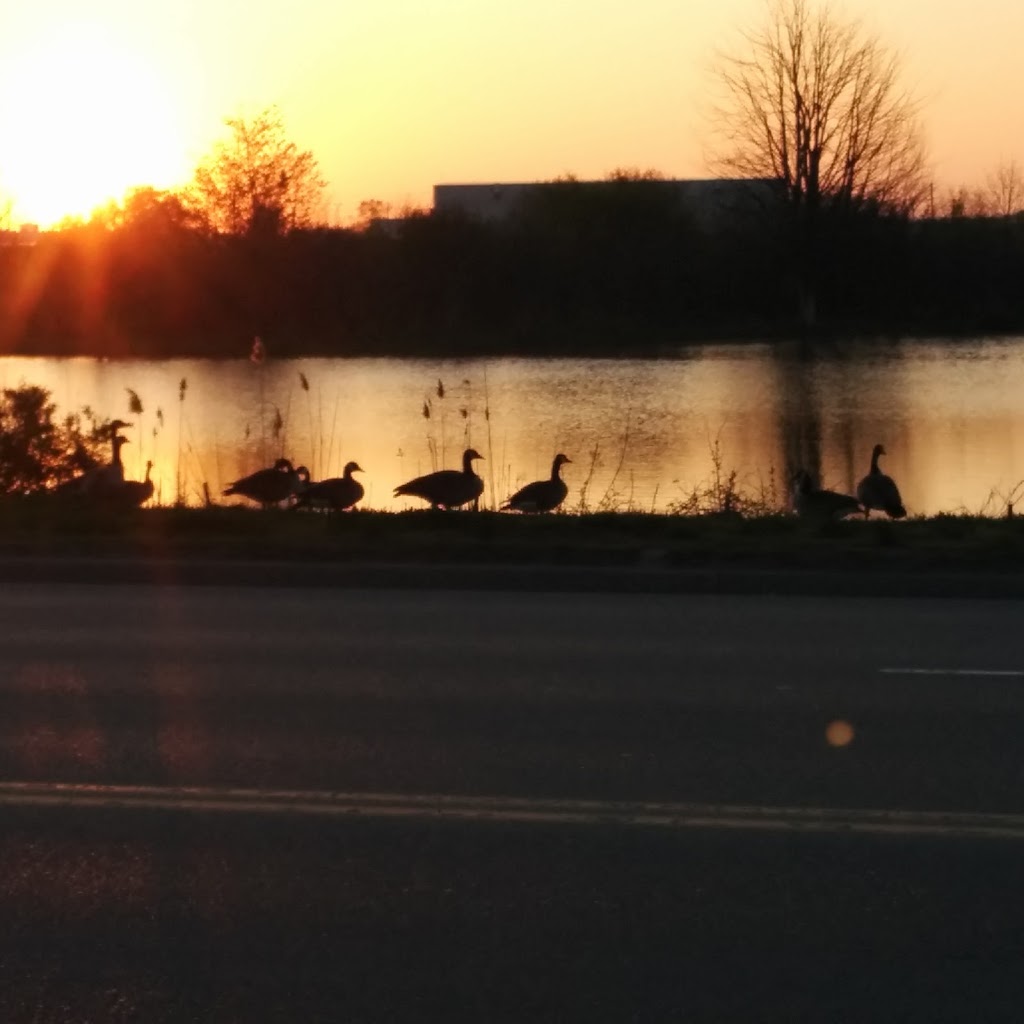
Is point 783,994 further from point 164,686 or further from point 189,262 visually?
point 189,262

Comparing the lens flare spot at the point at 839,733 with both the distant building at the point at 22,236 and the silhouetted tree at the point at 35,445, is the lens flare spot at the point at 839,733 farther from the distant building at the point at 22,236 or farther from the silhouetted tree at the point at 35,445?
the distant building at the point at 22,236

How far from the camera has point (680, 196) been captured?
3012 inches

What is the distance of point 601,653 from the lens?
10422 mm

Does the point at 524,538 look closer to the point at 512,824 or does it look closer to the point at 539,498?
the point at 539,498

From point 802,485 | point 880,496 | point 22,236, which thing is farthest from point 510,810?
point 22,236

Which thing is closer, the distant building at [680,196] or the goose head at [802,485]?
the goose head at [802,485]

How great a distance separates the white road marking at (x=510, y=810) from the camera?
6.52 metres

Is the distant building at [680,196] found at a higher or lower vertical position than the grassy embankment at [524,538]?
higher

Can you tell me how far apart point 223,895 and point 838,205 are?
196 feet

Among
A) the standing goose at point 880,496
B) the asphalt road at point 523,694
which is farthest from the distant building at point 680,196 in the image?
the asphalt road at point 523,694

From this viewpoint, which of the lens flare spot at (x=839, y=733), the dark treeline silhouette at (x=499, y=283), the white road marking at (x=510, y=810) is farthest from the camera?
the dark treeline silhouette at (x=499, y=283)

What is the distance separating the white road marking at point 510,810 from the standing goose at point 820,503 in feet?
39.2

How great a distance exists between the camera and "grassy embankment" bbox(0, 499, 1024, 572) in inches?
528

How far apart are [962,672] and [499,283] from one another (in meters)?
57.9
